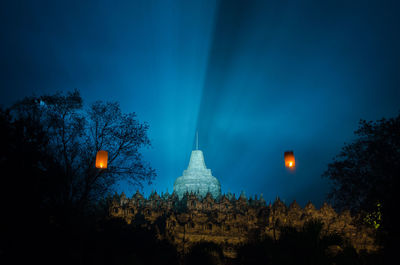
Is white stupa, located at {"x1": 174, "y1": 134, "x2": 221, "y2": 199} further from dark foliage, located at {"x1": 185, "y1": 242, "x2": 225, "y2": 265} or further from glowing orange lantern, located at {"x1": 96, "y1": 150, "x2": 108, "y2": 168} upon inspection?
glowing orange lantern, located at {"x1": 96, "y1": 150, "x2": 108, "y2": 168}

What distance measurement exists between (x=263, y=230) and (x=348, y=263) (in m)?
7.56

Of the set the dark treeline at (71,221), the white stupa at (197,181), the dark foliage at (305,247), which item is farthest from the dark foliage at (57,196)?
the white stupa at (197,181)

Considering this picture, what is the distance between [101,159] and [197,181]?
71.0 ft

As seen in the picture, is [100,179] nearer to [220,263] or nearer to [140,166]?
[140,166]

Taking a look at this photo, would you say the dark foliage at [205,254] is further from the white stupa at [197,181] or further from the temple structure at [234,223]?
the white stupa at [197,181]

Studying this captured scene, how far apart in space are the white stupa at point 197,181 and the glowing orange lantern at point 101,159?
19.9 m

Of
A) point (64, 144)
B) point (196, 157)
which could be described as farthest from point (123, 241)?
point (196, 157)

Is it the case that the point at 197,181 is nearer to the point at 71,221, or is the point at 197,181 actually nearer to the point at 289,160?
the point at 289,160

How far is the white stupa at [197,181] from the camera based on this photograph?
35.1 metres

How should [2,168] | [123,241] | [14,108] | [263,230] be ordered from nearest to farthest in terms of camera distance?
[2,168], [123,241], [14,108], [263,230]

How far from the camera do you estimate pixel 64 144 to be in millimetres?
15281

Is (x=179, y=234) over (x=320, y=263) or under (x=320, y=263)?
over

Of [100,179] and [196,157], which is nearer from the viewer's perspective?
[100,179]

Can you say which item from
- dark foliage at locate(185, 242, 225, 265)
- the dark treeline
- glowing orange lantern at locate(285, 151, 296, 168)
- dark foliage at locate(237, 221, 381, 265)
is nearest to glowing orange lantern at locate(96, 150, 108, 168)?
the dark treeline
